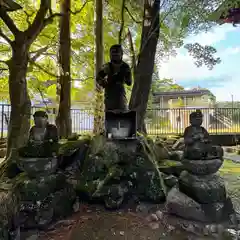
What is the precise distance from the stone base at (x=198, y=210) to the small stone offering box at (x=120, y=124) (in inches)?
45.2

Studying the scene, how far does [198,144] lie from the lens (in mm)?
2668

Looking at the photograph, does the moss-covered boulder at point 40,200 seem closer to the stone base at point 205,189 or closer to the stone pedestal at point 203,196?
the stone pedestal at point 203,196

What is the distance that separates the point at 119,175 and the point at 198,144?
112 cm

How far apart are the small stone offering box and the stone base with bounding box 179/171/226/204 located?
1.13 meters

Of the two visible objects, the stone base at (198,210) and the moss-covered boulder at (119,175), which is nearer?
the stone base at (198,210)

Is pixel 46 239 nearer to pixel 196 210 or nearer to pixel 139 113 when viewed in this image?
pixel 196 210

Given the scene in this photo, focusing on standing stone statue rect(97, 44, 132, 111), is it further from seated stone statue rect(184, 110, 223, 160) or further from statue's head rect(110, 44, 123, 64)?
seated stone statue rect(184, 110, 223, 160)

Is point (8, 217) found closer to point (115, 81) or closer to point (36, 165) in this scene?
point (36, 165)

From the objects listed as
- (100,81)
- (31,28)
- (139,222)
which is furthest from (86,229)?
(31,28)

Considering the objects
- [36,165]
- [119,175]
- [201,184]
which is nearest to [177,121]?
[119,175]

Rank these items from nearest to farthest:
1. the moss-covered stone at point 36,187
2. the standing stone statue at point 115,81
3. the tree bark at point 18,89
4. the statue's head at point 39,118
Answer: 1. the moss-covered stone at point 36,187
2. the statue's head at point 39,118
3. the standing stone statue at point 115,81
4. the tree bark at point 18,89

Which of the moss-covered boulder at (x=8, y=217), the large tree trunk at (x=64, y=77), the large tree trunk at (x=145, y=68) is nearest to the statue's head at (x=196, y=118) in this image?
the moss-covered boulder at (x=8, y=217)

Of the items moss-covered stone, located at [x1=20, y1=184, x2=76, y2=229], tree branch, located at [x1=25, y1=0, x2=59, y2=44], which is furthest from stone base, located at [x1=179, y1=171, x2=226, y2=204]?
tree branch, located at [x1=25, y1=0, x2=59, y2=44]

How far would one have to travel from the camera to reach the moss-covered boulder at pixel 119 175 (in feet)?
10.0
